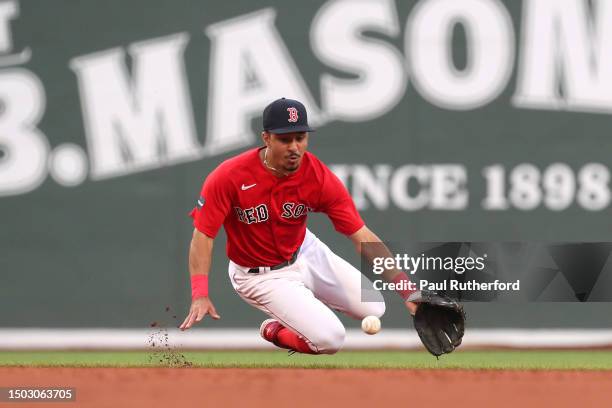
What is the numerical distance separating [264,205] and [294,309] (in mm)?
617

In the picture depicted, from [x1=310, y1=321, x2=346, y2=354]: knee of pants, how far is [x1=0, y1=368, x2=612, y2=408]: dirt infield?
293 mm

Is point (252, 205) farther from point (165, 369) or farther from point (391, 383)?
point (165, 369)

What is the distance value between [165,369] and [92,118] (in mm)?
2259

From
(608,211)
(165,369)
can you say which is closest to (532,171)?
(608,211)

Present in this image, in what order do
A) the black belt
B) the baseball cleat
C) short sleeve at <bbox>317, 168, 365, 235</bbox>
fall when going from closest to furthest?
short sleeve at <bbox>317, 168, 365, 235</bbox> → the black belt → the baseball cleat

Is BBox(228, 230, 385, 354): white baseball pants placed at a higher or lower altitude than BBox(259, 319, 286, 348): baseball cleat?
higher

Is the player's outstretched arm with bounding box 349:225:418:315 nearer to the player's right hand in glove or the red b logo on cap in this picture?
the red b logo on cap

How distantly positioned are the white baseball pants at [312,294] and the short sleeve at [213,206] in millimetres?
625

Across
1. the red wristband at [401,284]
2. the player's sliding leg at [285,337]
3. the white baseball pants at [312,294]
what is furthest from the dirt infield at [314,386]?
the red wristband at [401,284]

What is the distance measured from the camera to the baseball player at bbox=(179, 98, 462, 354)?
5.52 m

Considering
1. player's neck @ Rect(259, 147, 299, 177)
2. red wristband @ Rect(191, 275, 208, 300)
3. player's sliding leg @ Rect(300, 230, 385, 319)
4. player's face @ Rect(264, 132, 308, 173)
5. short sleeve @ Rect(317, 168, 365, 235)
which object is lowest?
player's sliding leg @ Rect(300, 230, 385, 319)

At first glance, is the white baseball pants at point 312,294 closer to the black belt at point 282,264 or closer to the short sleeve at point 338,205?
the black belt at point 282,264

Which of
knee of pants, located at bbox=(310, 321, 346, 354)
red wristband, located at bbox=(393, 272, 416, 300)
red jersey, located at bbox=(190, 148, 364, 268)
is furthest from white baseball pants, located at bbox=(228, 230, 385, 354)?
red wristband, located at bbox=(393, 272, 416, 300)

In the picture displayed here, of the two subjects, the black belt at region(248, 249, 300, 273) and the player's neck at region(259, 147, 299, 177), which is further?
the black belt at region(248, 249, 300, 273)
